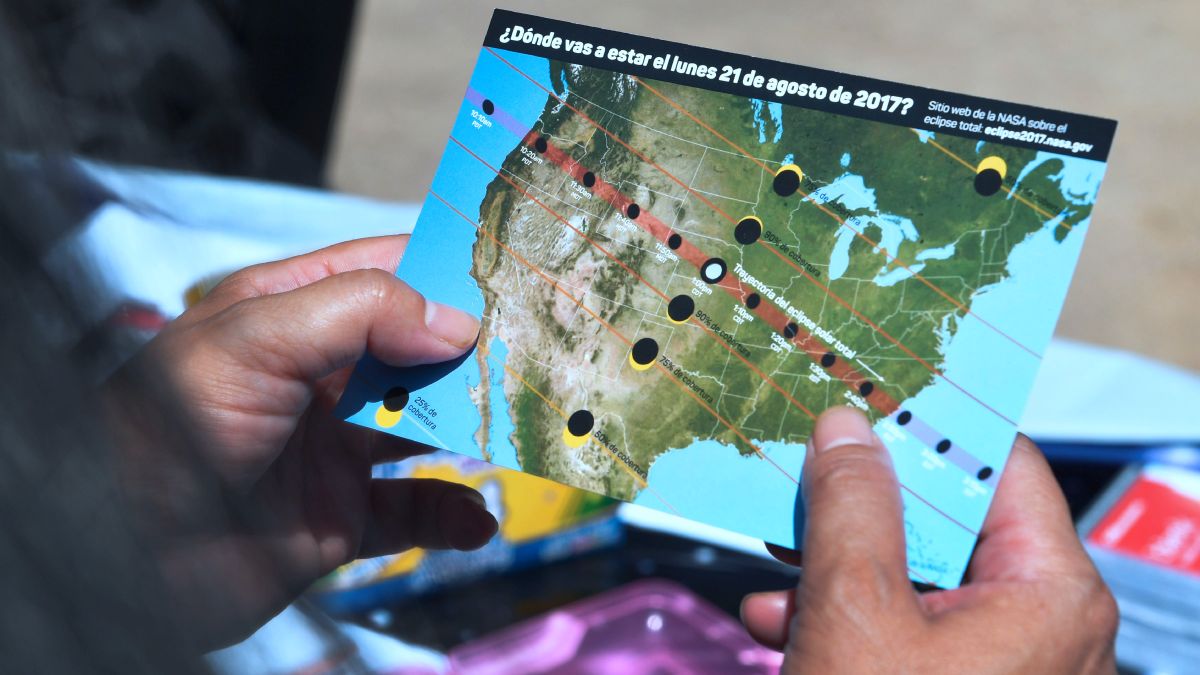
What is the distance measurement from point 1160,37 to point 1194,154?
1.81 feet

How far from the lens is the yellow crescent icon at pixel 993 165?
2.11 ft

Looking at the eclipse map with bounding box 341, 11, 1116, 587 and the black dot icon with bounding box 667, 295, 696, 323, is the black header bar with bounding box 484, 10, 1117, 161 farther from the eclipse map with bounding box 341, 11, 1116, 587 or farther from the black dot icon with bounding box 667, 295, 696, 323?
the black dot icon with bounding box 667, 295, 696, 323

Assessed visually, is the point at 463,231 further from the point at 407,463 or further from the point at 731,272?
the point at 407,463

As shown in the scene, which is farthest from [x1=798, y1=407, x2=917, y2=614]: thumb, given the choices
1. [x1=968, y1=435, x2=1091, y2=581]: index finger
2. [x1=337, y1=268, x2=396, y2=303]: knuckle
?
[x1=337, y1=268, x2=396, y2=303]: knuckle

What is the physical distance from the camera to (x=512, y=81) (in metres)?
0.71

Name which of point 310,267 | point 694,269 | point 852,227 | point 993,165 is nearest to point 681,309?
point 694,269

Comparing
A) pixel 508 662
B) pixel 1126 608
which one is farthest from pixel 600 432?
pixel 1126 608

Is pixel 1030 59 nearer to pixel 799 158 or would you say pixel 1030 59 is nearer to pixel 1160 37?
pixel 1160 37

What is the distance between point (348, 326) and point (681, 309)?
239 millimetres

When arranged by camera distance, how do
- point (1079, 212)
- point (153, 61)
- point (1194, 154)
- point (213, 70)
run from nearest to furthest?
point (1079, 212), point (153, 61), point (213, 70), point (1194, 154)

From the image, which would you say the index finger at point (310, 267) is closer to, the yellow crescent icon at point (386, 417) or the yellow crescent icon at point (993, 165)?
the yellow crescent icon at point (386, 417)

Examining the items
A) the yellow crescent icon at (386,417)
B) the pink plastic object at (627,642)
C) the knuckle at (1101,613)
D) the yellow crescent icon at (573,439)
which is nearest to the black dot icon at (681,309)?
the yellow crescent icon at (573,439)

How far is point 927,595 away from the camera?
25.3 inches

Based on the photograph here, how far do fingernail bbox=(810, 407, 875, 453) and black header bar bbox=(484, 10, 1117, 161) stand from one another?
21cm
